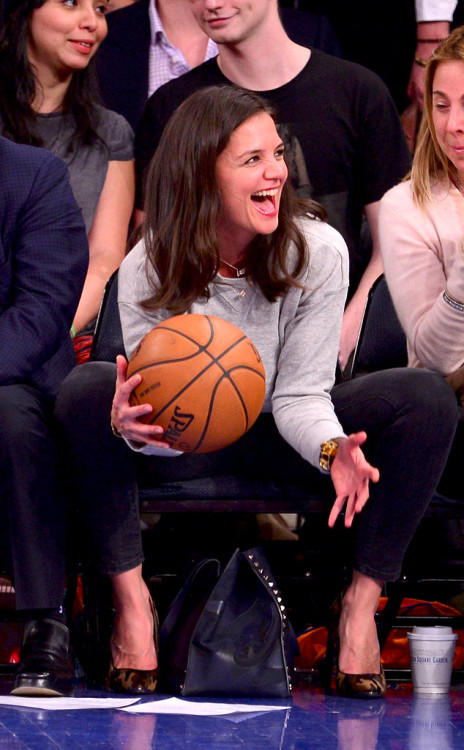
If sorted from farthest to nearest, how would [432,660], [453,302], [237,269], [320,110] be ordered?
[320,110], [237,269], [453,302], [432,660]

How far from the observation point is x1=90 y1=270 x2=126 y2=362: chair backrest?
287 cm

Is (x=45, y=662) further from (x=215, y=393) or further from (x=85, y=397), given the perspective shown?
(x=215, y=393)

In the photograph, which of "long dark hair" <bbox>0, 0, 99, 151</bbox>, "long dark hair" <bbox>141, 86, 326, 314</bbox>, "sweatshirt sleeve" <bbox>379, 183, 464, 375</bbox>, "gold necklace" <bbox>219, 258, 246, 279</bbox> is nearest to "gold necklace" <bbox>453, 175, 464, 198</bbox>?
"sweatshirt sleeve" <bbox>379, 183, 464, 375</bbox>

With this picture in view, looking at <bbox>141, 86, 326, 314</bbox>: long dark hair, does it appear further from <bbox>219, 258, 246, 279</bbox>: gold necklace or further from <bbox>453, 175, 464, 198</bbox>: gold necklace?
<bbox>453, 175, 464, 198</bbox>: gold necklace

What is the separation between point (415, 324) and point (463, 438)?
1.02ft

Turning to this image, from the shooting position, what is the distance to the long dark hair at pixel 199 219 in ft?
8.66

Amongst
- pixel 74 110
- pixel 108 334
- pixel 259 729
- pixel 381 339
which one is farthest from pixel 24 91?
pixel 259 729

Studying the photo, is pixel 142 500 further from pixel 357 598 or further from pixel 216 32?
pixel 216 32

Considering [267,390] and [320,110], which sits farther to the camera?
[320,110]

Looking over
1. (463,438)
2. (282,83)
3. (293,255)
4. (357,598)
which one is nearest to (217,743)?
(357,598)

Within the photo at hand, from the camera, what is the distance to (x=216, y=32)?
3.55m

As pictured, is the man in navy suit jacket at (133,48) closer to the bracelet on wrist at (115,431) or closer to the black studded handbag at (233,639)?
the bracelet on wrist at (115,431)

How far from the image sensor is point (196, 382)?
2266 millimetres

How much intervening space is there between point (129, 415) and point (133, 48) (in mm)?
2186
